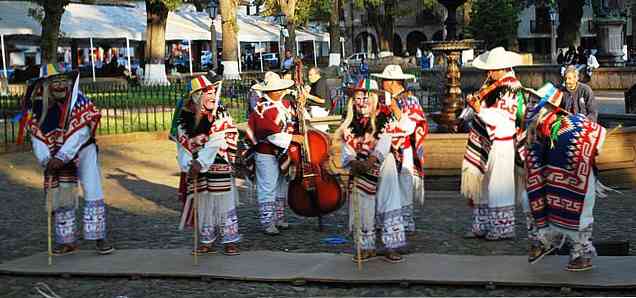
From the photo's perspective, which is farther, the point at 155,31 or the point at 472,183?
the point at 155,31

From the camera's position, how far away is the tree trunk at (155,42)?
35062 millimetres

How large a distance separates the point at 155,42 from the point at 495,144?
27.7 meters

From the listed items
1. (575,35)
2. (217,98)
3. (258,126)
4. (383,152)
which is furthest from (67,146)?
(575,35)

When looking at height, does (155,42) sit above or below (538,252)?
above

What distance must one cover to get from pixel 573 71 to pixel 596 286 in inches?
194

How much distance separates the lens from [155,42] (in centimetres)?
3588

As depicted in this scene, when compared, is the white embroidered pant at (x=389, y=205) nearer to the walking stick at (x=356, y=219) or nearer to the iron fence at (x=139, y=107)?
the walking stick at (x=356, y=219)

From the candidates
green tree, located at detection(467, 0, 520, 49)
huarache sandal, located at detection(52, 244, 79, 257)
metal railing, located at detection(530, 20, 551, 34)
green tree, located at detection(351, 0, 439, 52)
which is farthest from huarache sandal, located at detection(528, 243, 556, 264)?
metal railing, located at detection(530, 20, 551, 34)

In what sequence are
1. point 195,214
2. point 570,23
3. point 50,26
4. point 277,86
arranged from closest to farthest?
point 195,214, point 277,86, point 50,26, point 570,23

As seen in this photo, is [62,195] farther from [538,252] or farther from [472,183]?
[538,252]

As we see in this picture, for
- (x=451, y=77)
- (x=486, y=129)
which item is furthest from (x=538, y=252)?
(x=451, y=77)

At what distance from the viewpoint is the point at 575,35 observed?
1699 inches

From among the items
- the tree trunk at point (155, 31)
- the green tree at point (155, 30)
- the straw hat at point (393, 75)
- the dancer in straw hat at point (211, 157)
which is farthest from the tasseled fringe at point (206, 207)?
the tree trunk at point (155, 31)

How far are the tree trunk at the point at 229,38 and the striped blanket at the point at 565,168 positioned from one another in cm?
2359
